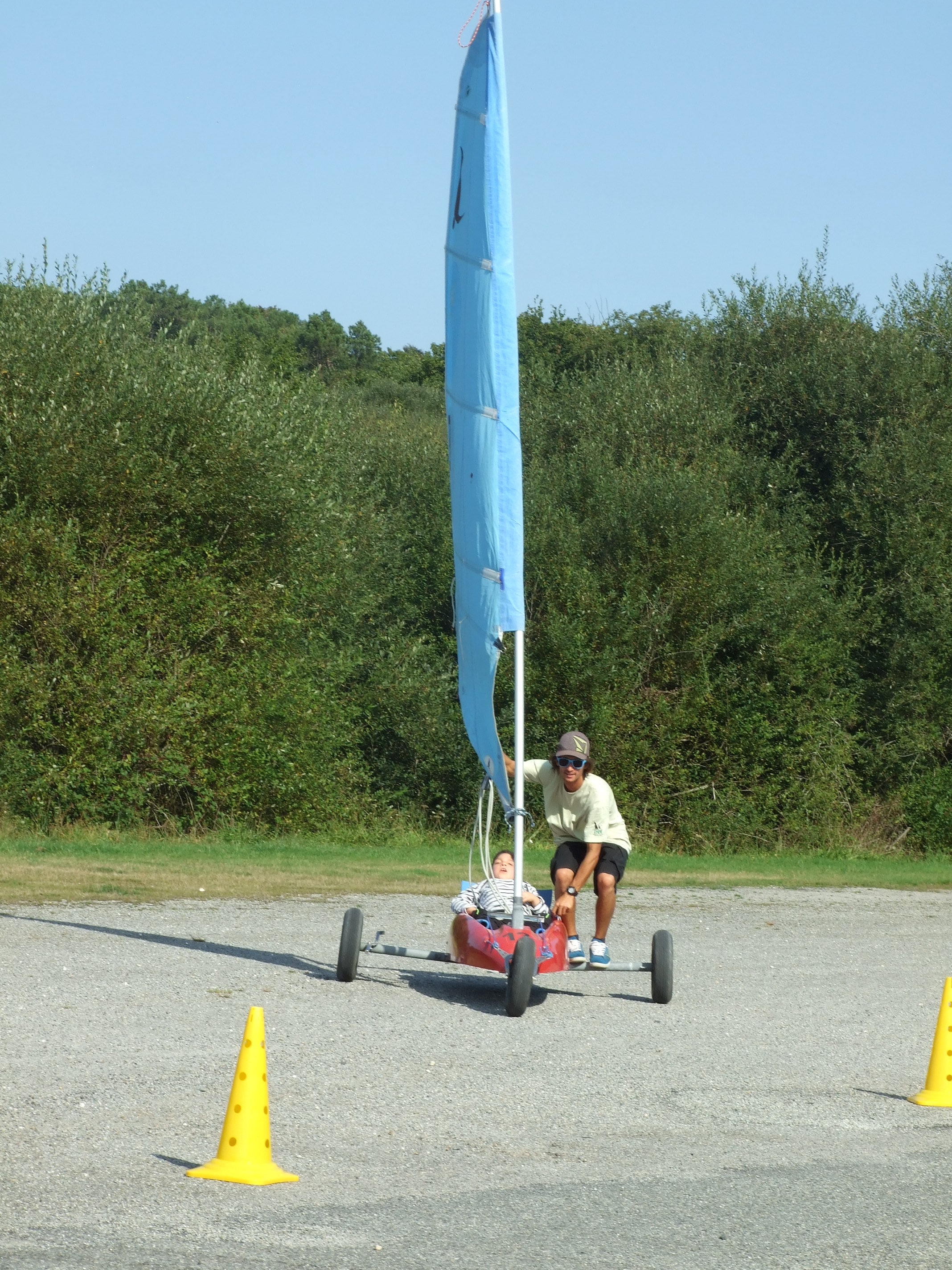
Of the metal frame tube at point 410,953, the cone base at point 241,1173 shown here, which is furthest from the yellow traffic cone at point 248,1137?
the metal frame tube at point 410,953

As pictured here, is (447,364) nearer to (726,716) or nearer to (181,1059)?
(181,1059)

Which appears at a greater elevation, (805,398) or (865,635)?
(805,398)

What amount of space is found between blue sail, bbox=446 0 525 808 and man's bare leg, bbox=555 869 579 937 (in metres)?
0.86

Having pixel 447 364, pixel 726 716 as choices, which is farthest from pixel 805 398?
pixel 447 364

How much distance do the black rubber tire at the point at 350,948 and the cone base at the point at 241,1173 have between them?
4.38 m

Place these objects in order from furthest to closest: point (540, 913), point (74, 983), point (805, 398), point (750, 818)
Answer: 1. point (805, 398)
2. point (750, 818)
3. point (540, 913)
4. point (74, 983)

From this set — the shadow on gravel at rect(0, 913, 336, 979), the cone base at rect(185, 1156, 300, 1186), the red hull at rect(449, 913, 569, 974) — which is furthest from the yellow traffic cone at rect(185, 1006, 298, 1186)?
the shadow on gravel at rect(0, 913, 336, 979)

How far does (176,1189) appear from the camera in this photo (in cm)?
516

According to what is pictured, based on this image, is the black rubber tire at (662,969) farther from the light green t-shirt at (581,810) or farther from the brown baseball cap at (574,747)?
the brown baseball cap at (574,747)

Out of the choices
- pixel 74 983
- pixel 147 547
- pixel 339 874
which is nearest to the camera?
pixel 74 983

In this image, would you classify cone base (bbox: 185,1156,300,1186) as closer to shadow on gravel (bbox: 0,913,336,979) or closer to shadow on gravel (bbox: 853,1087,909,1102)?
shadow on gravel (bbox: 853,1087,909,1102)

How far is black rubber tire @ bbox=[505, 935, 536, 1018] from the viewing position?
8805 mm

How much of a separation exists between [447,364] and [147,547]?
13804mm

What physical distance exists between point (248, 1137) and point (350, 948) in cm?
444
